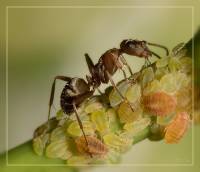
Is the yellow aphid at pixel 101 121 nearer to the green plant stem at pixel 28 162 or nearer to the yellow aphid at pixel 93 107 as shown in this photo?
the yellow aphid at pixel 93 107

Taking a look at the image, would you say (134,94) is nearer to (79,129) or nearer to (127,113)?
(127,113)

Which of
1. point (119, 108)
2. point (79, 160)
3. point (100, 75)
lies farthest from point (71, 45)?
point (79, 160)

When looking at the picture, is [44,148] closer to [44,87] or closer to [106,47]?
[44,87]

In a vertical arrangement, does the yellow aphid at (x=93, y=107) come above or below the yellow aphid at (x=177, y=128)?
above

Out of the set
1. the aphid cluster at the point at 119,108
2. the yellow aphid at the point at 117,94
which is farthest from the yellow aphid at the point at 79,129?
the yellow aphid at the point at 117,94

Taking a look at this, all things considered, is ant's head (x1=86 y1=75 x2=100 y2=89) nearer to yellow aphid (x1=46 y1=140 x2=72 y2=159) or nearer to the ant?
the ant

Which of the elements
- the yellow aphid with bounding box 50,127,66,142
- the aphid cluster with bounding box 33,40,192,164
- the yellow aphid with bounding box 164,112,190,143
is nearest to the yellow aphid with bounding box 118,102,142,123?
the aphid cluster with bounding box 33,40,192,164
